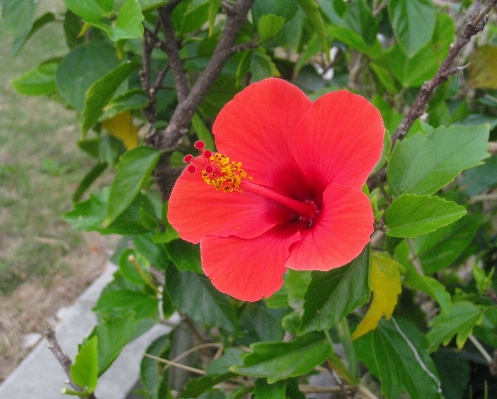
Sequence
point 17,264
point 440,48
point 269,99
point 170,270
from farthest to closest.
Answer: point 17,264 < point 440,48 < point 170,270 < point 269,99

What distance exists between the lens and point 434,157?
0.67m

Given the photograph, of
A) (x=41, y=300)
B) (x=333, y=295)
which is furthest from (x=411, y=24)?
(x=41, y=300)

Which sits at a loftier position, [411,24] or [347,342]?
[411,24]

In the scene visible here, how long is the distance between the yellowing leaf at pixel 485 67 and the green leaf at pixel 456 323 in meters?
0.52

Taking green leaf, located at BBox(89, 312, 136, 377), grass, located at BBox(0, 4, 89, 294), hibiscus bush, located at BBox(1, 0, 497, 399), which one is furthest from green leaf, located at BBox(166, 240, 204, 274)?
grass, located at BBox(0, 4, 89, 294)

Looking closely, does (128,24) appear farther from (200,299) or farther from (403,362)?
(403,362)

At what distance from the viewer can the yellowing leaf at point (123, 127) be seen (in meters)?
1.23

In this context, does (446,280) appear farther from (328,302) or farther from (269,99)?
(269,99)

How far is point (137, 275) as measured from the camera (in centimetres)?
110

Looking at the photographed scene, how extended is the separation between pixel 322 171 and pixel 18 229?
213 centimetres

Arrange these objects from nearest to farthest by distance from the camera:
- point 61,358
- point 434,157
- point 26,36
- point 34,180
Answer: point 434,157 → point 61,358 → point 26,36 → point 34,180

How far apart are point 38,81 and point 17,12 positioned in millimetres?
327

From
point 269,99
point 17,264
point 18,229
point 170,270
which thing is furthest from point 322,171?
point 18,229

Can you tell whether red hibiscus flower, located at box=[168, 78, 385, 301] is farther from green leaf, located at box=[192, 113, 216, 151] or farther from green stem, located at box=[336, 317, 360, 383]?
green leaf, located at box=[192, 113, 216, 151]
